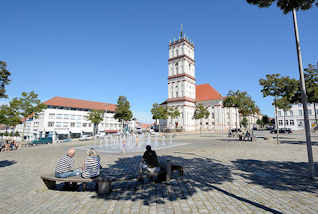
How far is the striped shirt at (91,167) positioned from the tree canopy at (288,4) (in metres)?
8.36

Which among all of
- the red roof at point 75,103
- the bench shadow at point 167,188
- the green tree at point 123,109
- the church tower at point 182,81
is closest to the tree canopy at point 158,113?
the green tree at point 123,109

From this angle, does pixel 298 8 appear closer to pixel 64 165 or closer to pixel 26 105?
pixel 64 165

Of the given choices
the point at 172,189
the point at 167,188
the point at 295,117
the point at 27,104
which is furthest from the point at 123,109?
the point at 295,117

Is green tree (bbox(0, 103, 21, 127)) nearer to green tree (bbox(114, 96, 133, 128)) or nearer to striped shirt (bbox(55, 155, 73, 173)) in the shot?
green tree (bbox(114, 96, 133, 128))

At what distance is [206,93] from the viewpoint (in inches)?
3415

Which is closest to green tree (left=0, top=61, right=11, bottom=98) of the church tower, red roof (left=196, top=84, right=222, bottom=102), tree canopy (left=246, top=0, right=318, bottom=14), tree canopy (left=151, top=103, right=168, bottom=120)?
tree canopy (left=246, top=0, right=318, bottom=14)

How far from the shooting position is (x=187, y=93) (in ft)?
236

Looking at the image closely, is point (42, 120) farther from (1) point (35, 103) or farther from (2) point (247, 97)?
(2) point (247, 97)

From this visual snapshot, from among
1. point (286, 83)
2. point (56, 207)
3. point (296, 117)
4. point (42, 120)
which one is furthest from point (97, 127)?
point (296, 117)

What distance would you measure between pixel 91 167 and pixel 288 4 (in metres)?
9.12

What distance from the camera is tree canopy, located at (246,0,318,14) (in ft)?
21.0

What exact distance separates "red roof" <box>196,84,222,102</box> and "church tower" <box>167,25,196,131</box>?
42.5 ft

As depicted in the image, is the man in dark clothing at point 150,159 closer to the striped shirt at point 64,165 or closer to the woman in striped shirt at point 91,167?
the woman in striped shirt at point 91,167

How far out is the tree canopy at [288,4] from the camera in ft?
21.0
